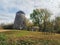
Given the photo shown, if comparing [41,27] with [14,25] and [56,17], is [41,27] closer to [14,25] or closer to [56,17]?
[56,17]

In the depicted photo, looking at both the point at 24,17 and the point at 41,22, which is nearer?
the point at 41,22

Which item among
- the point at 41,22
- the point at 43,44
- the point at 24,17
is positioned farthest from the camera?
the point at 24,17

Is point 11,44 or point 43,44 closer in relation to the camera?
point 11,44

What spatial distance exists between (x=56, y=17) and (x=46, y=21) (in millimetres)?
2470

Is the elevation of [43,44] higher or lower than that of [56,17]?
lower

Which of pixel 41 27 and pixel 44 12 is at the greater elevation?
pixel 44 12

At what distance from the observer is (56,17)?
44938 millimetres

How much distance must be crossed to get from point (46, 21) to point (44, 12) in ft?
10.1

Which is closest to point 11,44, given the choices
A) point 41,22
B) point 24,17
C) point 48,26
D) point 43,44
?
point 43,44

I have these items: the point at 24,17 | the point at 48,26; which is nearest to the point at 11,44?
the point at 48,26

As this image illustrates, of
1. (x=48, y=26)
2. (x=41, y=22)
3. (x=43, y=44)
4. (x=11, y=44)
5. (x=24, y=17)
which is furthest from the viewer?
(x=24, y=17)

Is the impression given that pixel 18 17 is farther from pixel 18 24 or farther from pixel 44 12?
pixel 44 12

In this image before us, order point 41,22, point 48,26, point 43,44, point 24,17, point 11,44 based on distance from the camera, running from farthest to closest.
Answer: point 24,17 < point 41,22 < point 48,26 < point 43,44 < point 11,44

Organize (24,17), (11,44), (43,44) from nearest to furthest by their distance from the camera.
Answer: (11,44)
(43,44)
(24,17)
